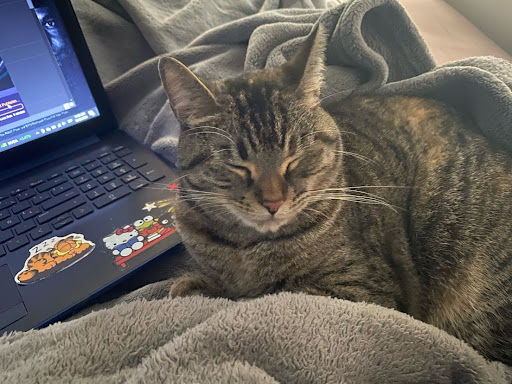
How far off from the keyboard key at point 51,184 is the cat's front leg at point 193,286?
378 millimetres

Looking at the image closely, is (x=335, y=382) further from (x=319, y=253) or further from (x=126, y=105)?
(x=126, y=105)

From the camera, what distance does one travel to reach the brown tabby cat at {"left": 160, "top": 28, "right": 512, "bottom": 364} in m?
0.73

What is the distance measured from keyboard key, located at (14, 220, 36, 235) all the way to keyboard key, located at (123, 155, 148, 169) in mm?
261

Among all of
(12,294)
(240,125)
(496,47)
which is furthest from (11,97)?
(496,47)

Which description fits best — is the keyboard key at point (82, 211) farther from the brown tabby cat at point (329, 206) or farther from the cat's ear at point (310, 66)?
the cat's ear at point (310, 66)

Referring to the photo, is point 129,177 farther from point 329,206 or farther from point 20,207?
point 329,206

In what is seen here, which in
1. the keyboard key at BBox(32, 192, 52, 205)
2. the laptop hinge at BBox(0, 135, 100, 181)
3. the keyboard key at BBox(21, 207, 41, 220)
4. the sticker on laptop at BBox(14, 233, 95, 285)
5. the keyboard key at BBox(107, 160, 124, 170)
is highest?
the laptop hinge at BBox(0, 135, 100, 181)

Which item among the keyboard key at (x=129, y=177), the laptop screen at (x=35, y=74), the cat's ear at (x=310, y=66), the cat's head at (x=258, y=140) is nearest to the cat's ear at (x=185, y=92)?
the cat's head at (x=258, y=140)

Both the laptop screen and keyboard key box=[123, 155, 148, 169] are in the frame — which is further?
keyboard key box=[123, 155, 148, 169]

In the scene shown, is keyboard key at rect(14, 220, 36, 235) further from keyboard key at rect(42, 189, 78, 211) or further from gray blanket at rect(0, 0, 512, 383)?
gray blanket at rect(0, 0, 512, 383)

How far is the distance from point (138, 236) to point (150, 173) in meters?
0.21

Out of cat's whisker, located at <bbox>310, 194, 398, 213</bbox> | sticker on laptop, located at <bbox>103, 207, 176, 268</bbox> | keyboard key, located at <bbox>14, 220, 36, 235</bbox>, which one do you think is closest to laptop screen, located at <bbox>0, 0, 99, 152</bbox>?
keyboard key, located at <bbox>14, 220, 36, 235</bbox>

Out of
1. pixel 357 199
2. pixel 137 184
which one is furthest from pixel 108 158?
pixel 357 199

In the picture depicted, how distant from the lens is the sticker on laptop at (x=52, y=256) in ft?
2.46
